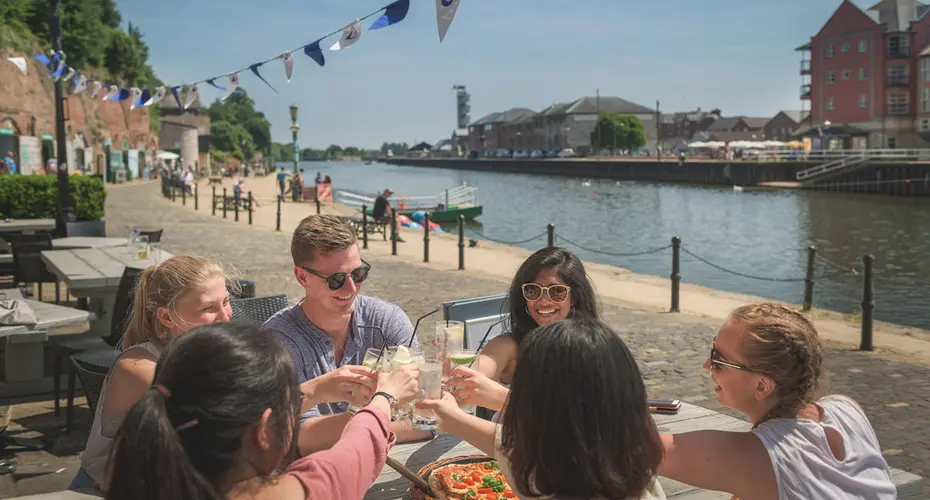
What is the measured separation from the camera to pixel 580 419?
5.59 feet

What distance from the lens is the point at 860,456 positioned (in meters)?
2.21

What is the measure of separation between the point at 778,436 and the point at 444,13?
14.9 ft

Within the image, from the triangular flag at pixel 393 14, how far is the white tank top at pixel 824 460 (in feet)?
18.6

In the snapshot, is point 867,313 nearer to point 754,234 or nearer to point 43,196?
point 43,196

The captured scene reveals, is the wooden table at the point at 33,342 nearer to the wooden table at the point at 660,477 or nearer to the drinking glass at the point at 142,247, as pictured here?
the drinking glass at the point at 142,247

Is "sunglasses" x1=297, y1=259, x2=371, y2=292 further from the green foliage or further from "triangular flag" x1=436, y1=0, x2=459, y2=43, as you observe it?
the green foliage

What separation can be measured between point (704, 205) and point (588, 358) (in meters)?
52.0

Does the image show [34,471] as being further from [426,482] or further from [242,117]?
[242,117]

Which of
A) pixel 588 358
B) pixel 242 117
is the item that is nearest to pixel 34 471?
pixel 588 358

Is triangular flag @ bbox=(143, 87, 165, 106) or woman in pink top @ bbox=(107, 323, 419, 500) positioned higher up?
triangular flag @ bbox=(143, 87, 165, 106)

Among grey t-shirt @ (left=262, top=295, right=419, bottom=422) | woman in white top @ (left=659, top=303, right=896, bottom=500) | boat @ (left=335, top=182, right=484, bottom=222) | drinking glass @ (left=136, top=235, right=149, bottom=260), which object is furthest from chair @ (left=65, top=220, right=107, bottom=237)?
boat @ (left=335, top=182, right=484, bottom=222)

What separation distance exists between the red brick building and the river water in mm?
17675

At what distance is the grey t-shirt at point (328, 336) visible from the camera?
3.21 m

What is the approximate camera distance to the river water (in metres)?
18.9
